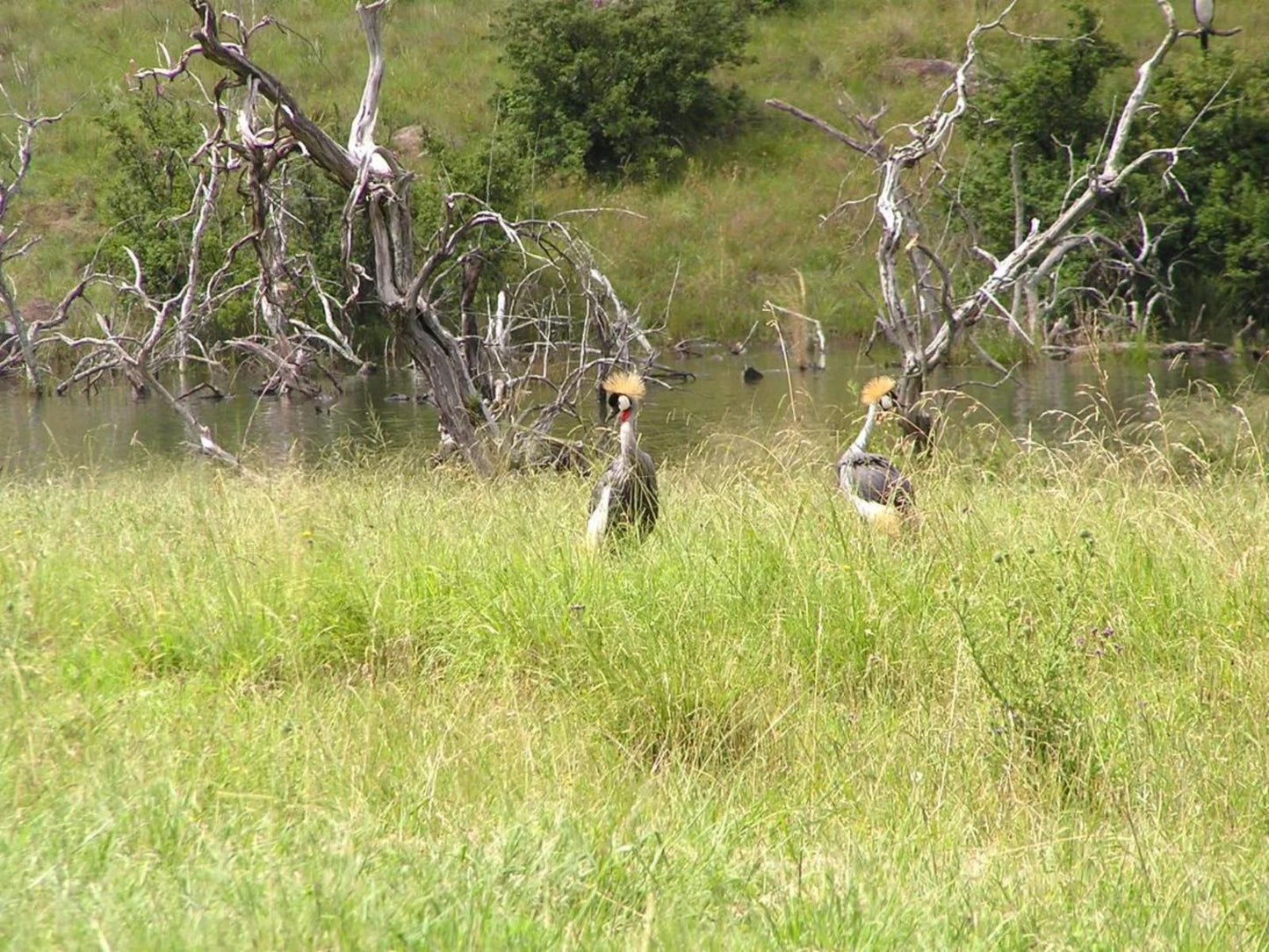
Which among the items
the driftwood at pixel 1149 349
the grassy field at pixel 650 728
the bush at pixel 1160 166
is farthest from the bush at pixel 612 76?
the grassy field at pixel 650 728

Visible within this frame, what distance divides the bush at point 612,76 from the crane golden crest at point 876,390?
19.4 m

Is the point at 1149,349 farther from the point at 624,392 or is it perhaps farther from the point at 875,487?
the point at 875,487

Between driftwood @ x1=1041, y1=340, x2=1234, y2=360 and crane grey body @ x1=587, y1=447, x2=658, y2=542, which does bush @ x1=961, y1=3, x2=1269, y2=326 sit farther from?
crane grey body @ x1=587, y1=447, x2=658, y2=542

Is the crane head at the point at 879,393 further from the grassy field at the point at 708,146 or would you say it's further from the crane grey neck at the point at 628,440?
the grassy field at the point at 708,146

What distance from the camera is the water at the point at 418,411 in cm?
1323

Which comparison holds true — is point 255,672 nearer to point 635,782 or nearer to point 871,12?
point 635,782

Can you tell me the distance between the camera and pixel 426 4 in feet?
116

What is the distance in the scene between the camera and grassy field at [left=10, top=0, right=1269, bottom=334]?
2491 cm

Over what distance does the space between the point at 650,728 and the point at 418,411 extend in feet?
43.3

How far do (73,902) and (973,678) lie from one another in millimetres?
2539

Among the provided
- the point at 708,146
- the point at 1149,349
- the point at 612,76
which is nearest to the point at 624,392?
the point at 1149,349

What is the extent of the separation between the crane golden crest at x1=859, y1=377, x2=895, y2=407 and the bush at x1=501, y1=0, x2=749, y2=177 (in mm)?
19440

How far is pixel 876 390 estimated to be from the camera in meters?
7.29

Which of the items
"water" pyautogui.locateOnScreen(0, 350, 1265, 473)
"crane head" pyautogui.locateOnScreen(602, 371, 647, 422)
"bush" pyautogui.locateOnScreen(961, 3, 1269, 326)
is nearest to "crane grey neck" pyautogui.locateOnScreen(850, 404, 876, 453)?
"crane head" pyautogui.locateOnScreen(602, 371, 647, 422)
